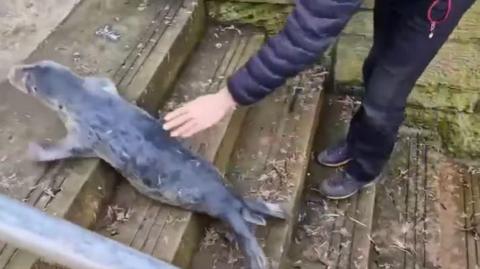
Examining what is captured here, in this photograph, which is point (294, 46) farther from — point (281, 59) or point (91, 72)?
point (91, 72)

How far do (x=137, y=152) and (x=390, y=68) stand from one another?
805 mm

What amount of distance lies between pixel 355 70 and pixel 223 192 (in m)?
1.21

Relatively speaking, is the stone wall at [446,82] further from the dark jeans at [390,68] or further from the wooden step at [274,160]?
the dark jeans at [390,68]

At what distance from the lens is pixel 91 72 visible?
8.59 feet

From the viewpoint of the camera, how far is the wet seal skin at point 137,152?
2281mm

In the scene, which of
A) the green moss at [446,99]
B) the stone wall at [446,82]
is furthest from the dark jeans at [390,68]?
the green moss at [446,99]

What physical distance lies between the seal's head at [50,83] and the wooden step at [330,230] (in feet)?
2.83

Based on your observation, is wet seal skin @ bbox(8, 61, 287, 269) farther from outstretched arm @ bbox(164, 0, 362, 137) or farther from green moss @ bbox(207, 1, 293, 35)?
green moss @ bbox(207, 1, 293, 35)

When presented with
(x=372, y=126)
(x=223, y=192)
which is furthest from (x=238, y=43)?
(x=223, y=192)

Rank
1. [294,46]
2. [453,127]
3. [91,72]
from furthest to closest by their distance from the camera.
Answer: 1. [453,127]
2. [91,72]
3. [294,46]

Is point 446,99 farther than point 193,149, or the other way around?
point 446,99

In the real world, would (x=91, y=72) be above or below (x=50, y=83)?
below

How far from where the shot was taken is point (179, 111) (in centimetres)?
199

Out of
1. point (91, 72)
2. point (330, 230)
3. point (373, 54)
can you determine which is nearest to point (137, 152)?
point (91, 72)
